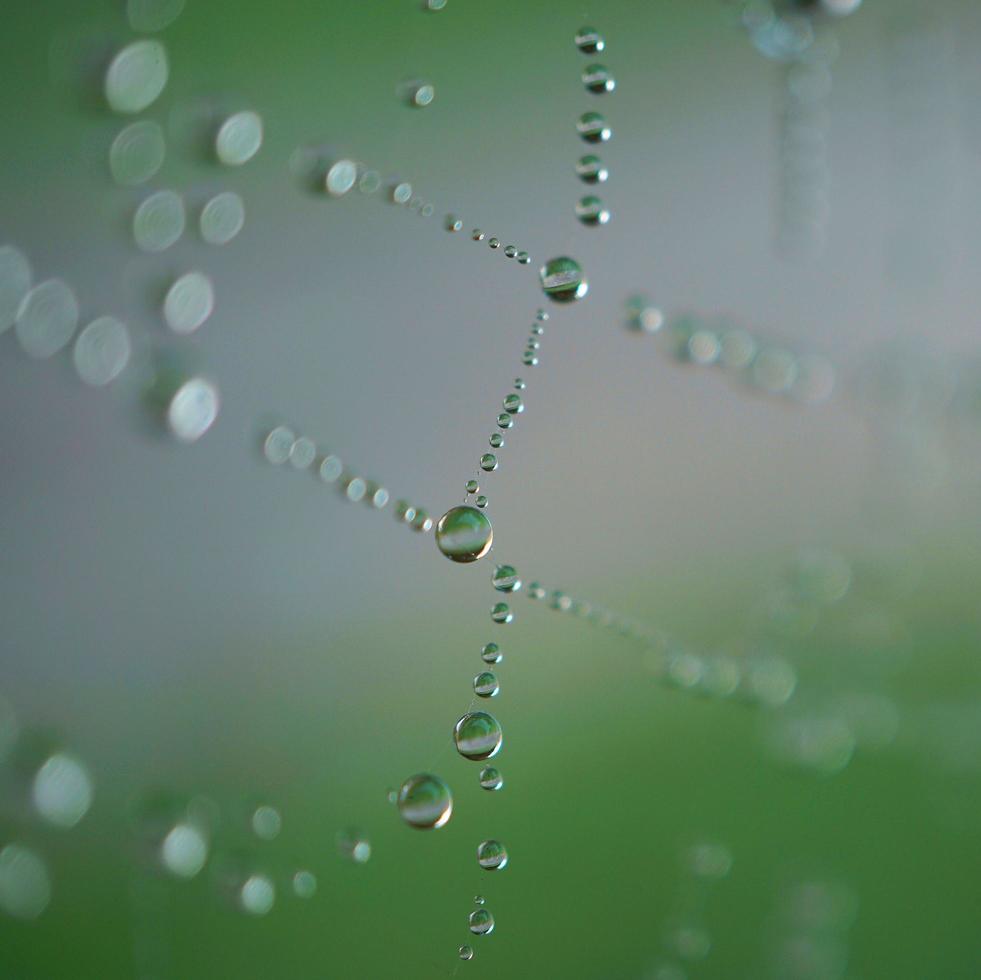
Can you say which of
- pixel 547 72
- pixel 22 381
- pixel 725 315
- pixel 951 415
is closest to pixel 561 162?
pixel 547 72

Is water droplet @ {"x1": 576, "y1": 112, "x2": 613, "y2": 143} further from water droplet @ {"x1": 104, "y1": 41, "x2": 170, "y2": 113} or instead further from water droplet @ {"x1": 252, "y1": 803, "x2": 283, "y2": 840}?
water droplet @ {"x1": 252, "y1": 803, "x2": 283, "y2": 840}

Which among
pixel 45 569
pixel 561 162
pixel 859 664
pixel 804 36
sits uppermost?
pixel 804 36

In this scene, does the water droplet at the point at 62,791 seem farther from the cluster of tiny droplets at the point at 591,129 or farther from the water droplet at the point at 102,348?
the cluster of tiny droplets at the point at 591,129

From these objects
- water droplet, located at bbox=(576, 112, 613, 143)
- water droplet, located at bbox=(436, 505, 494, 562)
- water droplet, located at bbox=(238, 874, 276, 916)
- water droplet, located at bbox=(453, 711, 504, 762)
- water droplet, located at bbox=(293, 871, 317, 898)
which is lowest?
water droplet, located at bbox=(238, 874, 276, 916)

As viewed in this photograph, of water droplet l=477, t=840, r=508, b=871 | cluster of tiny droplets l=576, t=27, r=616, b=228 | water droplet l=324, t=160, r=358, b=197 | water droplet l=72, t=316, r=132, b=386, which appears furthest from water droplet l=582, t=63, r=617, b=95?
water droplet l=477, t=840, r=508, b=871

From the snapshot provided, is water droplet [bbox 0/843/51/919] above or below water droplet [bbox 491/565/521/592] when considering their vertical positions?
below

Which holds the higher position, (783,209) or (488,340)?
(783,209)

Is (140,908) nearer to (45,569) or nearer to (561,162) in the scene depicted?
(45,569)
